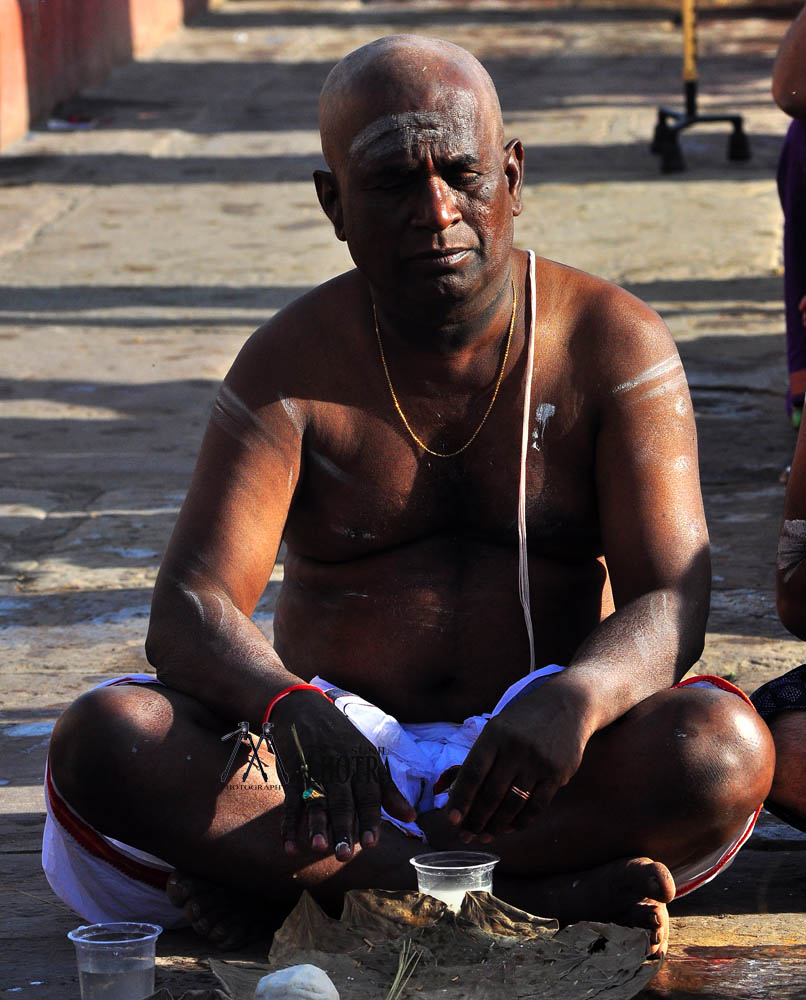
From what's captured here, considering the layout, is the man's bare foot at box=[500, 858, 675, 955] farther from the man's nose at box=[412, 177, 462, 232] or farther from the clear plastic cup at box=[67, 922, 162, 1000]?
the man's nose at box=[412, 177, 462, 232]

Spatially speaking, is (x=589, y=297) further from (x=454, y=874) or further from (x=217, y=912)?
(x=217, y=912)

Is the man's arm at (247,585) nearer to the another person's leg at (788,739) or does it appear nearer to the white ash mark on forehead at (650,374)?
the white ash mark on forehead at (650,374)

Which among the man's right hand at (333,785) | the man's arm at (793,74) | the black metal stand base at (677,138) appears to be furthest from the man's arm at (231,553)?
the black metal stand base at (677,138)

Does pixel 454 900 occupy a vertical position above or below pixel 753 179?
above

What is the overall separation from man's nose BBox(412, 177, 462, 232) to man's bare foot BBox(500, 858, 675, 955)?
1.01 m

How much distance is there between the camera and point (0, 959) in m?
2.66

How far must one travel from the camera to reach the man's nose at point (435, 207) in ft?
8.81

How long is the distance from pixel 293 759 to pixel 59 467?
3494 mm

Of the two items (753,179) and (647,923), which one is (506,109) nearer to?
(753,179)

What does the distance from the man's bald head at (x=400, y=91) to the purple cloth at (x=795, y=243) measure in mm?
2651

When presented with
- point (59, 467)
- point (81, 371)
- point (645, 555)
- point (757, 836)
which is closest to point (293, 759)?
point (645, 555)

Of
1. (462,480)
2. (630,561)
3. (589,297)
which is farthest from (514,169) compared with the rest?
(630,561)

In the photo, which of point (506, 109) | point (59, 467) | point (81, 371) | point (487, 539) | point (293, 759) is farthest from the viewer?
point (506, 109)

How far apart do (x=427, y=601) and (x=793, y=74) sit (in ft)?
6.72
